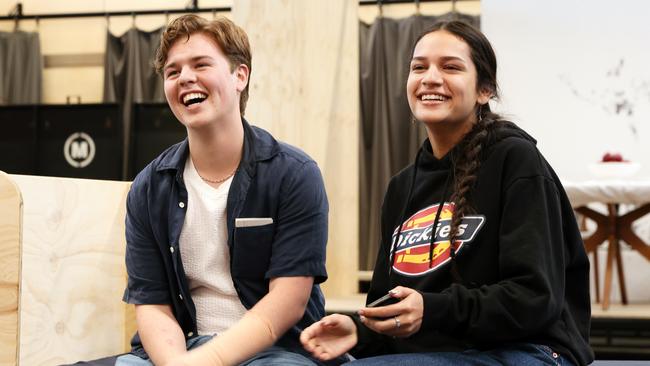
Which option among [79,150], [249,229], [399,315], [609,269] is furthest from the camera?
[79,150]

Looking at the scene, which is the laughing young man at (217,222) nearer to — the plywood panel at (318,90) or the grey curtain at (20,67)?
the plywood panel at (318,90)

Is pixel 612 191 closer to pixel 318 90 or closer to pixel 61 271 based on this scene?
pixel 318 90

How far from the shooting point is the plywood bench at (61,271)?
5.47 feet

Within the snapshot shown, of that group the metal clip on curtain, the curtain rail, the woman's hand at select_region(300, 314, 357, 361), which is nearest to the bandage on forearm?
the woman's hand at select_region(300, 314, 357, 361)

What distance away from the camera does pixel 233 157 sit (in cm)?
168

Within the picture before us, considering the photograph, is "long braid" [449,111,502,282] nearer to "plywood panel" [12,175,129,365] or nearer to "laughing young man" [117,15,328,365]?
"laughing young man" [117,15,328,365]

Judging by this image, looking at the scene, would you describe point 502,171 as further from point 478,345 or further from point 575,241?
point 478,345

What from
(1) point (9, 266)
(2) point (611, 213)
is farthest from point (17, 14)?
(1) point (9, 266)

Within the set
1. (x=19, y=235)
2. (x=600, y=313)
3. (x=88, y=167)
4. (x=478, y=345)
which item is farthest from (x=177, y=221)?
(x=88, y=167)

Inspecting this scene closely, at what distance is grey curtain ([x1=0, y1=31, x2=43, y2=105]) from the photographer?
22.5 ft

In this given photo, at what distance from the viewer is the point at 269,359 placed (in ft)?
5.14

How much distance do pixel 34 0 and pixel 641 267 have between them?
539 centimetres

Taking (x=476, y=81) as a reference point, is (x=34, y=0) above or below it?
above

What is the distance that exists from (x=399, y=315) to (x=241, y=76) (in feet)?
2.20
